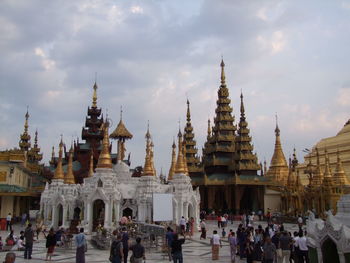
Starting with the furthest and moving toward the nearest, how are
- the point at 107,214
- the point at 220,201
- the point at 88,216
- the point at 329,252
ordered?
the point at 220,201, the point at 88,216, the point at 107,214, the point at 329,252

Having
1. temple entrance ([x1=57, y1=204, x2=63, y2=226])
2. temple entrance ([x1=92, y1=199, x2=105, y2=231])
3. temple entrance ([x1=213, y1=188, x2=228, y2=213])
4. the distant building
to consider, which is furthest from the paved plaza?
temple entrance ([x1=213, y1=188, x2=228, y2=213])

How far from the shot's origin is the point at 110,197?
26797mm

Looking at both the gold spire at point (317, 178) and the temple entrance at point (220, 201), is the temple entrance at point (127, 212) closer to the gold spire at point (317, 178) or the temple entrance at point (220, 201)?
the gold spire at point (317, 178)

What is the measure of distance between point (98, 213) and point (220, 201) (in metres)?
23.6

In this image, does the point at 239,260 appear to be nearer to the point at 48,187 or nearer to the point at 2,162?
the point at 48,187

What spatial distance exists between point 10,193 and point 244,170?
A: 24948 mm

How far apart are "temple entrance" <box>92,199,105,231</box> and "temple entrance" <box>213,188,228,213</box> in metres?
21.9

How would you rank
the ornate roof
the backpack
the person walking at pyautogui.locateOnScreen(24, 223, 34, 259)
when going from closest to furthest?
the backpack, the person walking at pyautogui.locateOnScreen(24, 223, 34, 259), the ornate roof

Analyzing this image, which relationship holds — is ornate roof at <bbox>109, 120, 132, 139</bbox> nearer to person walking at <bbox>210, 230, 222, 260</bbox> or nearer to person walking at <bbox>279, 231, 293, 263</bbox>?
person walking at <bbox>210, 230, 222, 260</bbox>

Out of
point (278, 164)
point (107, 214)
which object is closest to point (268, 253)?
point (107, 214)

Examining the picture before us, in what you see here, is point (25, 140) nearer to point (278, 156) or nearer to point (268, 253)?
point (278, 156)

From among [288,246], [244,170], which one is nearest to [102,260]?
[288,246]

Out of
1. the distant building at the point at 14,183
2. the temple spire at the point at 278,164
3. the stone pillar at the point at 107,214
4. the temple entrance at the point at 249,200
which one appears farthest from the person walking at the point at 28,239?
the temple spire at the point at 278,164

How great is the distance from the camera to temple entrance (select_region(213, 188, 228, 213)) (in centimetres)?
4862
